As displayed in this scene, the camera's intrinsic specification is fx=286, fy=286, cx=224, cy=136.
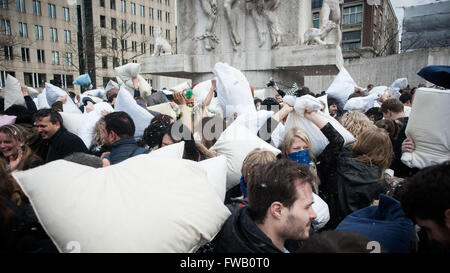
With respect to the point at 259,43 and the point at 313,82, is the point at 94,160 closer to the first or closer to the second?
the point at 259,43

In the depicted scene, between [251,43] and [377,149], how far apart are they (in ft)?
22.5

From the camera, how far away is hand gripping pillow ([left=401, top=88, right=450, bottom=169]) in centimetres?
175

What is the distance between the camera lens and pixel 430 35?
70.7ft

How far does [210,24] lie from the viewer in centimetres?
862

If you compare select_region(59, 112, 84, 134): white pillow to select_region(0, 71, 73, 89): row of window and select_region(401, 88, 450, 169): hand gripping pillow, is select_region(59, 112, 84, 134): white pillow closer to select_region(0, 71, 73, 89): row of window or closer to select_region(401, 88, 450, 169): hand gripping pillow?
select_region(401, 88, 450, 169): hand gripping pillow

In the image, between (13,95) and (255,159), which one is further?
(13,95)

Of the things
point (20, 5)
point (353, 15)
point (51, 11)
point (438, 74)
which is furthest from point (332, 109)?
point (51, 11)

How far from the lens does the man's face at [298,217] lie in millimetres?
1336

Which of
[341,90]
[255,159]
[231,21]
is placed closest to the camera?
[255,159]

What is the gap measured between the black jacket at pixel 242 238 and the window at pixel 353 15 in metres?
45.0

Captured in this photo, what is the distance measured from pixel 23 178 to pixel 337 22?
8.56 m

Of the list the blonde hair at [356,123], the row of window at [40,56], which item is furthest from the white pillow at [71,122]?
the row of window at [40,56]

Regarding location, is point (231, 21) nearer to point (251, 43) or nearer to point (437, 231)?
point (251, 43)

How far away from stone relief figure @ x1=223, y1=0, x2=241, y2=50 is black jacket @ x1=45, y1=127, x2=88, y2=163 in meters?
6.50
